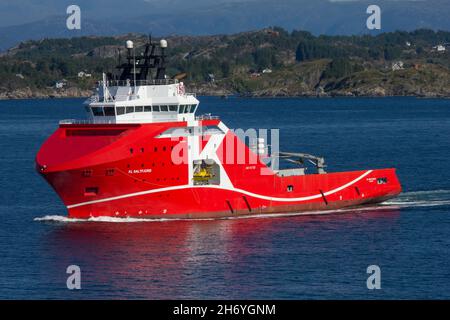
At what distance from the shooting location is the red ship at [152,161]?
55125mm

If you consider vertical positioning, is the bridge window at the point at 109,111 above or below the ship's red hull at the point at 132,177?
above

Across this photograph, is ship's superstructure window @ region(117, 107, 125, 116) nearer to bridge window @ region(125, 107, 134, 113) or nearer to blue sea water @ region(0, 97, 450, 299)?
bridge window @ region(125, 107, 134, 113)

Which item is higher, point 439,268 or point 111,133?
point 111,133

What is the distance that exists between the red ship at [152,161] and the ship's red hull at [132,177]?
48 mm

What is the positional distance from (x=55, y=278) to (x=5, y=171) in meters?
39.8

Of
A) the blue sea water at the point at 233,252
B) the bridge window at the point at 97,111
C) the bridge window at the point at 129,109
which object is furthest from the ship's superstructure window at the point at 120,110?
the blue sea water at the point at 233,252

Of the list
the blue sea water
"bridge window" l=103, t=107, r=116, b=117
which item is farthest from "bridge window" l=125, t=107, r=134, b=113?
the blue sea water

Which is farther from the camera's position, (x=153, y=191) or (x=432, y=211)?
(x=432, y=211)

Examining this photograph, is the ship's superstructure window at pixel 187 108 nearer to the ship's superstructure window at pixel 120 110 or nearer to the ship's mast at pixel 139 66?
the ship's mast at pixel 139 66

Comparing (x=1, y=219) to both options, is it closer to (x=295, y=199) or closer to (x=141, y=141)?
(x=141, y=141)

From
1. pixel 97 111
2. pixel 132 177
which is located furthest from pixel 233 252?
pixel 97 111

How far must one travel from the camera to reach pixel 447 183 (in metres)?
73.4

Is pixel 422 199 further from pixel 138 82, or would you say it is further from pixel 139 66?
pixel 139 66
